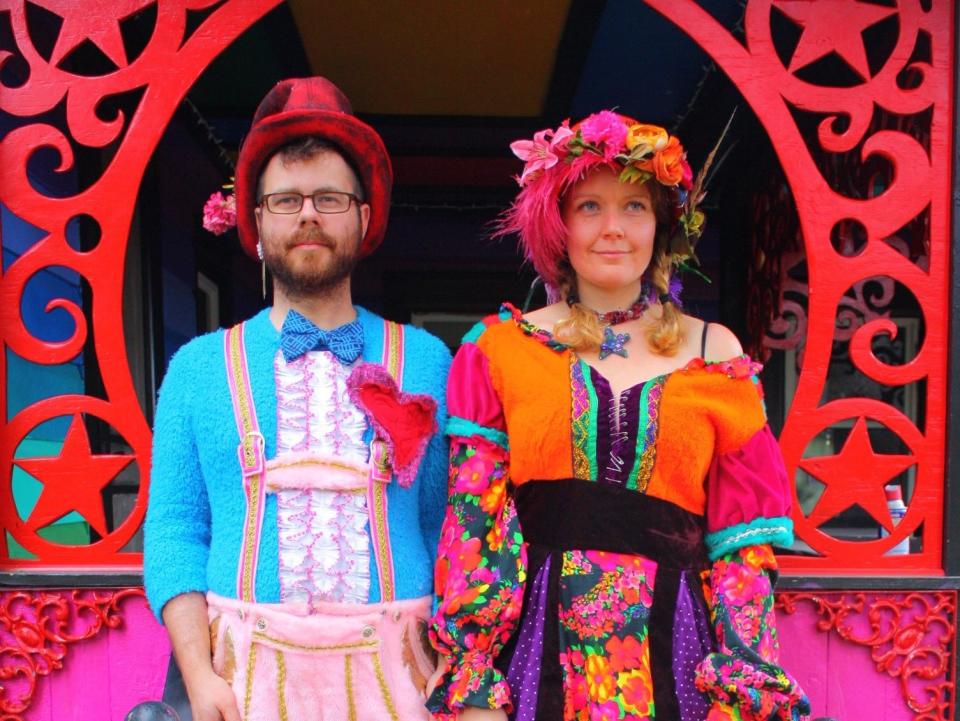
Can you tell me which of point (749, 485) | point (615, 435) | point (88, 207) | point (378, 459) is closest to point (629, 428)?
point (615, 435)

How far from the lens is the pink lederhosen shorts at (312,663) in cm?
159

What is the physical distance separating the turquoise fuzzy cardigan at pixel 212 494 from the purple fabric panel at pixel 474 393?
103 mm

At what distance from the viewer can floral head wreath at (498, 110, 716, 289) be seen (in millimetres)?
1608

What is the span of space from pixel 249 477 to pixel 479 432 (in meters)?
0.50

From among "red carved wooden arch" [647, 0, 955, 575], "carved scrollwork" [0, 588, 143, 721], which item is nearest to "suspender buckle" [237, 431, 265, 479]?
"carved scrollwork" [0, 588, 143, 721]

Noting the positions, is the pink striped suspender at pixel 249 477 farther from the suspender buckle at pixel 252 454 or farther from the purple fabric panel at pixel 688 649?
the purple fabric panel at pixel 688 649

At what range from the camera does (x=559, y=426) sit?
62.1 inches

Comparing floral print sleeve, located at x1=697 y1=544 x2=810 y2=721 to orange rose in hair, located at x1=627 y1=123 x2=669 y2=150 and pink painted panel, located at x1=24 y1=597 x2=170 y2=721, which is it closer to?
orange rose in hair, located at x1=627 y1=123 x2=669 y2=150

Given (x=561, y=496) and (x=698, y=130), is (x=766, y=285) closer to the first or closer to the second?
(x=698, y=130)

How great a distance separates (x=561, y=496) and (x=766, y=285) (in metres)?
3.03

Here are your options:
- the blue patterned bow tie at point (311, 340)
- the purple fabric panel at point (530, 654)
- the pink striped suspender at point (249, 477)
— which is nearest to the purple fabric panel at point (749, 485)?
the purple fabric panel at point (530, 654)

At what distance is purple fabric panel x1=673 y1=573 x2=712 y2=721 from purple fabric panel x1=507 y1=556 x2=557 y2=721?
0.25 meters

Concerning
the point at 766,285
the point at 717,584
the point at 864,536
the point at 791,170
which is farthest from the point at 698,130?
the point at 717,584

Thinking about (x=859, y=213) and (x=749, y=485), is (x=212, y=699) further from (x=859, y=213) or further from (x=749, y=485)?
(x=859, y=213)
